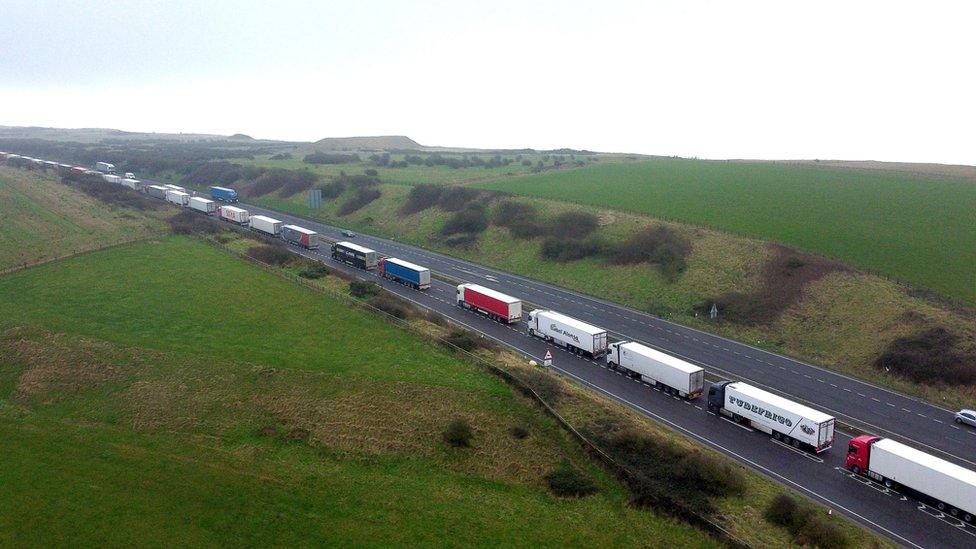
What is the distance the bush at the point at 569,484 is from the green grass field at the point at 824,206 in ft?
153

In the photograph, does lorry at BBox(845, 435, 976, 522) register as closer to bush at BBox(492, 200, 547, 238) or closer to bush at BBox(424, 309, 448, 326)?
bush at BBox(424, 309, 448, 326)

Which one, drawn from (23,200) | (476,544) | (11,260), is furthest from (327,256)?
(476,544)

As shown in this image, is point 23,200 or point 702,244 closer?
point 702,244

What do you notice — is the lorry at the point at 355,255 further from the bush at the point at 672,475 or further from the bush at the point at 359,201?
the bush at the point at 672,475

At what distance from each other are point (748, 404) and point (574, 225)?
5661 centimetres

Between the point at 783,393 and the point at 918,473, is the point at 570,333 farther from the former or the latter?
the point at 918,473

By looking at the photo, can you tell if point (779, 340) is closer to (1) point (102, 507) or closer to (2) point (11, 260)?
(1) point (102, 507)

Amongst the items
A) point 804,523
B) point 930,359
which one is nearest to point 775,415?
point 804,523

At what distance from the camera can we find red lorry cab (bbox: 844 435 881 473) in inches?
1332

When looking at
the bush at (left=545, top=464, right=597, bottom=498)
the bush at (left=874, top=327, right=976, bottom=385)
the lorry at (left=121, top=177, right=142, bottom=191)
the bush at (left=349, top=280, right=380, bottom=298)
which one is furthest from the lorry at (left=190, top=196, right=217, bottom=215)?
the bush at (left=874, top=327, right=976, bottom=385)

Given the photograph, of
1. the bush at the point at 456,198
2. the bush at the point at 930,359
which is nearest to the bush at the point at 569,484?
the bush at the point at 930,359

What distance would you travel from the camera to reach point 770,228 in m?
81.2

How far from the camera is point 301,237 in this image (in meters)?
96.4

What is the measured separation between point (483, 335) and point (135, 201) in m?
99.3
